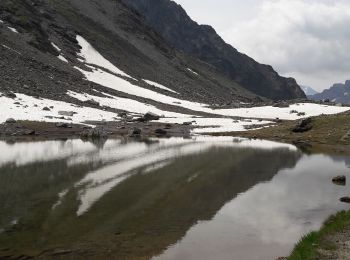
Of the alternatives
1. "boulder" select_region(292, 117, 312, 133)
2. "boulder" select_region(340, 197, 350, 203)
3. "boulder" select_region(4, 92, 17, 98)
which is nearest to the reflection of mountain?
"boulder" select_region(340, 197, 350, 203)

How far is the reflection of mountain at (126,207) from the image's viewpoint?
23234 mm

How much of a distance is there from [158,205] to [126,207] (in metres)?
2.47

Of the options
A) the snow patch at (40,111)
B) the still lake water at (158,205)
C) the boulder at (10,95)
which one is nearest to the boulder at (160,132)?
the snow patch at (40,111)

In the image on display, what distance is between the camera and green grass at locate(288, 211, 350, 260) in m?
20.5

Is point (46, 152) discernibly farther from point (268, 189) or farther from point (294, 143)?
point (294, 143)

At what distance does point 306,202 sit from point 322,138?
65.8 meters

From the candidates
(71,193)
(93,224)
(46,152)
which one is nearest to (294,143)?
(46,152)

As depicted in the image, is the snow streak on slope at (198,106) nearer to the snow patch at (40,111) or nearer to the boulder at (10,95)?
the snow patch at (40,111)

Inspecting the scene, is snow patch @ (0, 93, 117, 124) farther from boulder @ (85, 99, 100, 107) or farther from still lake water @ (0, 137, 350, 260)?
still lake water @ (0, 137, 350, 260)

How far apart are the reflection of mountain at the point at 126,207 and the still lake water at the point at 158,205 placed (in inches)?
2.6

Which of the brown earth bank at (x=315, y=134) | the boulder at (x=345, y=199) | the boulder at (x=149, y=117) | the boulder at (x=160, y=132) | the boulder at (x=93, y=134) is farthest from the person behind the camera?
the boulder at (x=149, y=117)

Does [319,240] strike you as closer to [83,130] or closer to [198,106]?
[83,130]

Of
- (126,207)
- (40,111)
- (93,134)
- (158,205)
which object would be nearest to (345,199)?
(158,205)

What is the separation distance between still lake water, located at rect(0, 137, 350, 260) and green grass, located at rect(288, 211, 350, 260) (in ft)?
3.25
